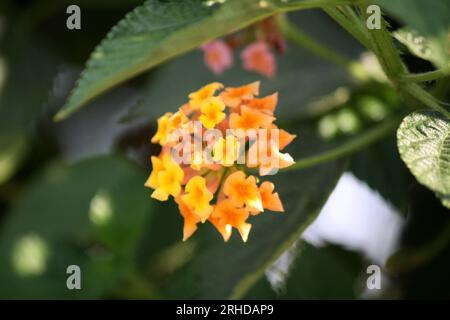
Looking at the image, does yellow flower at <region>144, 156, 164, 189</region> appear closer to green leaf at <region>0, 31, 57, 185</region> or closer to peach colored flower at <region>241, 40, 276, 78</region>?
peach colored flower at <region>241, 40, 276, 78</region>

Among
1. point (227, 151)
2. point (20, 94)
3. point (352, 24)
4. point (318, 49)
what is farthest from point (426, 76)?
point (20, 94)

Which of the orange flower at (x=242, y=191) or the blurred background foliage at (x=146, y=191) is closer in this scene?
the orange flower at (x=242, y=191)

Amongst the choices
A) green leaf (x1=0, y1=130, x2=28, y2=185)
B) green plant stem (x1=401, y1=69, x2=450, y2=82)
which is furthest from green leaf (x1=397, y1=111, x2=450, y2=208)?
green leaf (x1=0, y1=130, x2=28, y2=185)

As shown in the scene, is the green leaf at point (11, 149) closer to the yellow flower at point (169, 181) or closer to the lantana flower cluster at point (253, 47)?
the lantana flower cluster at point (253, 47)

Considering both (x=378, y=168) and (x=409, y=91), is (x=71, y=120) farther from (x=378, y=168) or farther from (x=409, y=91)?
(x=409, y=91)

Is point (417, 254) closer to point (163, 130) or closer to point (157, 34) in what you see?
point (163, 130)

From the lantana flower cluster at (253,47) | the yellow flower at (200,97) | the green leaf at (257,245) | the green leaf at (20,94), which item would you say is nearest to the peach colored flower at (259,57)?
the lantana flower cluster at (253,47)

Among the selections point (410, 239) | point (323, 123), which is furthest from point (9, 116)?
point (410, 239)
